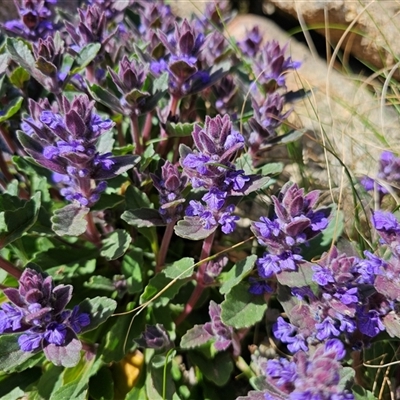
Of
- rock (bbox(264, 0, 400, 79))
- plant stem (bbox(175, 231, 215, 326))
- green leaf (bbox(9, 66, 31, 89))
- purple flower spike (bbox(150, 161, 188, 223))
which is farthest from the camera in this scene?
rock (bbox(264, 0, 400, 79))

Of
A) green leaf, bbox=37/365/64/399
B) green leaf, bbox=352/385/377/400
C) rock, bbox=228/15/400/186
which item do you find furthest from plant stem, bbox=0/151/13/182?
green leaf, bbox=352/385/377/400

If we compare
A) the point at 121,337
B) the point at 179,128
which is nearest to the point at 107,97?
the point at 179,128

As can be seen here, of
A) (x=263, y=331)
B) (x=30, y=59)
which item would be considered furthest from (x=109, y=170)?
(x=263, y=331)

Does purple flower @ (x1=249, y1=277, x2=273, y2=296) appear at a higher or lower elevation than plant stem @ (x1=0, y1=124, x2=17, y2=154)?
higher

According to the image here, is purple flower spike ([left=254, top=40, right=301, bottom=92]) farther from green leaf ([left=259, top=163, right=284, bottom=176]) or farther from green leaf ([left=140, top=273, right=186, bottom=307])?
green leaf ([left=140, top=273, right=186, bottom=307])

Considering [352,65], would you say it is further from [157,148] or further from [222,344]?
[222,344]

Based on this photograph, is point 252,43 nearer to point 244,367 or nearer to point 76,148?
point 76,148

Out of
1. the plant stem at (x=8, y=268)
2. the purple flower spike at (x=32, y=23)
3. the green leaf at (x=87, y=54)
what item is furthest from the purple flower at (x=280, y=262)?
the purple flower spike at (x=32, y=23)

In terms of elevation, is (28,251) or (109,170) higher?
(109,170)
